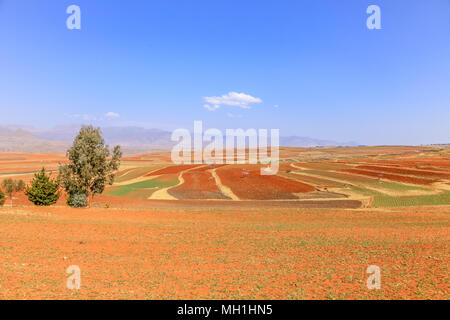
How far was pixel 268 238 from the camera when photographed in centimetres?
2186

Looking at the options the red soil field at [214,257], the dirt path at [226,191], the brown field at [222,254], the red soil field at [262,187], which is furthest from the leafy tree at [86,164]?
the red soil field at [262,187]

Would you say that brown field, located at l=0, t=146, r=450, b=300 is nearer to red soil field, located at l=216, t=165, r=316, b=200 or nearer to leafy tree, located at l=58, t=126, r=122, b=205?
leafy tree, located at l=58, t=126, r=122, b=205

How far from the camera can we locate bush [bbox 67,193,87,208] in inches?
1372

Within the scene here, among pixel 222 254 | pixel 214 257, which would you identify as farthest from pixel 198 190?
pixel 214 257

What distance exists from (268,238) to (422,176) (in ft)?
225

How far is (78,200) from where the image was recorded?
115 feet

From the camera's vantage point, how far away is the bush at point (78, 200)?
34844 mm

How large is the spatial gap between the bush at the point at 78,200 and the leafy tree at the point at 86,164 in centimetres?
13

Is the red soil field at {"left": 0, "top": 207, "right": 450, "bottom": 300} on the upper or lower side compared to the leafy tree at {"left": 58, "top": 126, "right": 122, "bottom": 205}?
lower

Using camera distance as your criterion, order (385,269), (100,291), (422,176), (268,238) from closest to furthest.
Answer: (100,291)
(385,269)
(268,238)
(422,176)

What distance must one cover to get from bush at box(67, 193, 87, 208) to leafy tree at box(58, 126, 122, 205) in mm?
132

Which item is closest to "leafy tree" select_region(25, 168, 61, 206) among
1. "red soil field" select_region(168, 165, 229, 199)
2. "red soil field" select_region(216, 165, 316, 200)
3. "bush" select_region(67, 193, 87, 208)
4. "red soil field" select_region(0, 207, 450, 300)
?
"bush" select_region(67, 193, 87, 208)
